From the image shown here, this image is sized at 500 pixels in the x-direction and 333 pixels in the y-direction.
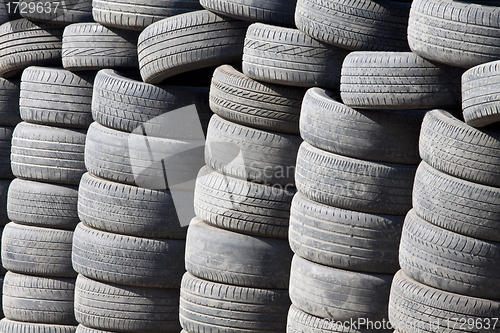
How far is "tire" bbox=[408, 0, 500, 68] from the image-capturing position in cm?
411

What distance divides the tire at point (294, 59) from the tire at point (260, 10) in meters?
0.14

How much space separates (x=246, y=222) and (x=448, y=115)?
1612 millimetres

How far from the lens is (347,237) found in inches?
191

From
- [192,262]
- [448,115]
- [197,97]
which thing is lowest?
[192,262]

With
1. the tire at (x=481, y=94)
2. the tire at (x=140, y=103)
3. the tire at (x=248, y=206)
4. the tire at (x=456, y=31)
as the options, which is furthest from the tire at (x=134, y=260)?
the tire at (x=481, y=94)

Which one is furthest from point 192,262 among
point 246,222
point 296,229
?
point 296,229

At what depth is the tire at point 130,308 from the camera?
6109 mm

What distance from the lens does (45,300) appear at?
6.85 metres

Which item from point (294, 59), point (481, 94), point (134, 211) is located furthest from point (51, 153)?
point (481, 94)

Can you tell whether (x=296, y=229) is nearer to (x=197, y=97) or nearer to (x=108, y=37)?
(x=197, y=97)

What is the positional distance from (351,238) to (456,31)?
1326 millimetres

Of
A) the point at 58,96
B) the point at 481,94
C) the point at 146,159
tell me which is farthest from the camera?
the point at 58,96

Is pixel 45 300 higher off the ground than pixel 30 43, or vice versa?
pixel 30 43

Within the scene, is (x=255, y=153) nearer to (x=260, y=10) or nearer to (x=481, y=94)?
(x=260, y=10)
